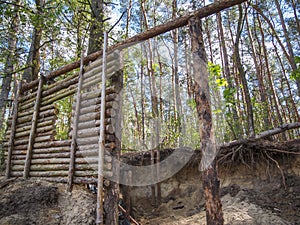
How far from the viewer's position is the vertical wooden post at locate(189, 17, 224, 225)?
3213 millimetres

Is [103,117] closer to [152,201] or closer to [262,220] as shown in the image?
[262,220]

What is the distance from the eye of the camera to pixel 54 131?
5211 millimetres

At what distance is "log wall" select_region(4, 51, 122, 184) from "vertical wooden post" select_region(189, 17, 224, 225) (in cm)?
155

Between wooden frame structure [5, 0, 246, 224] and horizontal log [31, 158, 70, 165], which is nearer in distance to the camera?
wooden frame structure [5, 0, 246, 224]

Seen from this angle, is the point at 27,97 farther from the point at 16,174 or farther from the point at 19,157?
the point at 16,174

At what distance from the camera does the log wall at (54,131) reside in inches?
162

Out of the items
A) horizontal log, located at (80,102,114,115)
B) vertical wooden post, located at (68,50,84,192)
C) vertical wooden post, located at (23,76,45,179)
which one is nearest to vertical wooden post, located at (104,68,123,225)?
horizontal log, located at (80,102,114,115)

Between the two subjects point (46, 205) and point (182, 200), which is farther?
point (182, 200)

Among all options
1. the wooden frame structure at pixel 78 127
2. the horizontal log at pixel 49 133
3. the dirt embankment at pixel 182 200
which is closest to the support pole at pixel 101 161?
the wooden frame structure at pixel 78 127

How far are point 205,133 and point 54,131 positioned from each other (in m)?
3.62

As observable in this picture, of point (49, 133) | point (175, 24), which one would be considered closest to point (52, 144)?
point (49, 133)

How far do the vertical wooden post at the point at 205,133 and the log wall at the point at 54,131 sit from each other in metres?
1.55

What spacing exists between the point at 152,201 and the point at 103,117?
4.55m

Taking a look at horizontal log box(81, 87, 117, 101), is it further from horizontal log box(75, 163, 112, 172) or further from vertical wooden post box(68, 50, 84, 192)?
horizontal log box(75, 163, 112, 172)
